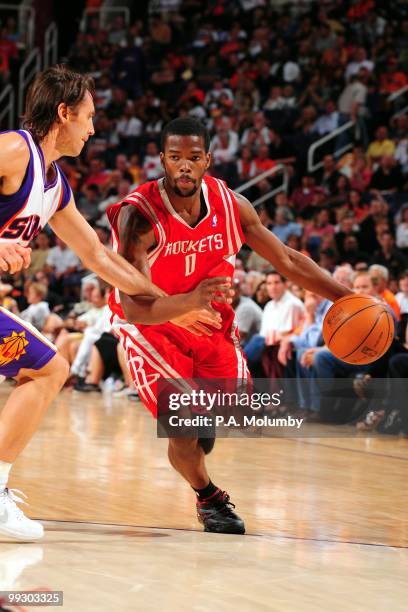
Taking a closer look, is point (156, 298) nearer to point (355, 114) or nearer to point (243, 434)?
point (243, 434)

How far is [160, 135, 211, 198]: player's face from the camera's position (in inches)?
166

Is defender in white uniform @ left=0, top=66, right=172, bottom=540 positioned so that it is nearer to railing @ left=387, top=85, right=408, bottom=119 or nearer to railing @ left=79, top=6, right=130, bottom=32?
railing @ left=387, top=85, right=408, bottom=119

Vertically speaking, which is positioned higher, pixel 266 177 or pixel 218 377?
pixel 266 177

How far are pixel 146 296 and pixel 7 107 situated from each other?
44.1ft

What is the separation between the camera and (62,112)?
377 cm

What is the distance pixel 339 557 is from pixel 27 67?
50.1 ft

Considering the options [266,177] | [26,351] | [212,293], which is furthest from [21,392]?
[266,177]

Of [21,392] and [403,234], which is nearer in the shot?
[21,392]

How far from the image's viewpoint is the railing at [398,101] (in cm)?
1216

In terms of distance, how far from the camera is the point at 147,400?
13.9 ft

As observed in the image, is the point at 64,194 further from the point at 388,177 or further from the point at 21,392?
the point at 388,177

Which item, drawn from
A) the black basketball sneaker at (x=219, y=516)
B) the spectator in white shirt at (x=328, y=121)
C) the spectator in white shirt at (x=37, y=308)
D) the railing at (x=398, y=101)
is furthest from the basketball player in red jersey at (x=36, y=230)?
the spectator in white shirt at (x=328, y=121)

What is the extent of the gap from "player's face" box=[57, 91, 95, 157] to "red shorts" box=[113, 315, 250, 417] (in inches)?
34.2

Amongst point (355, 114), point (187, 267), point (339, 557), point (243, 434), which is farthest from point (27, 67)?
point (339, 557)
